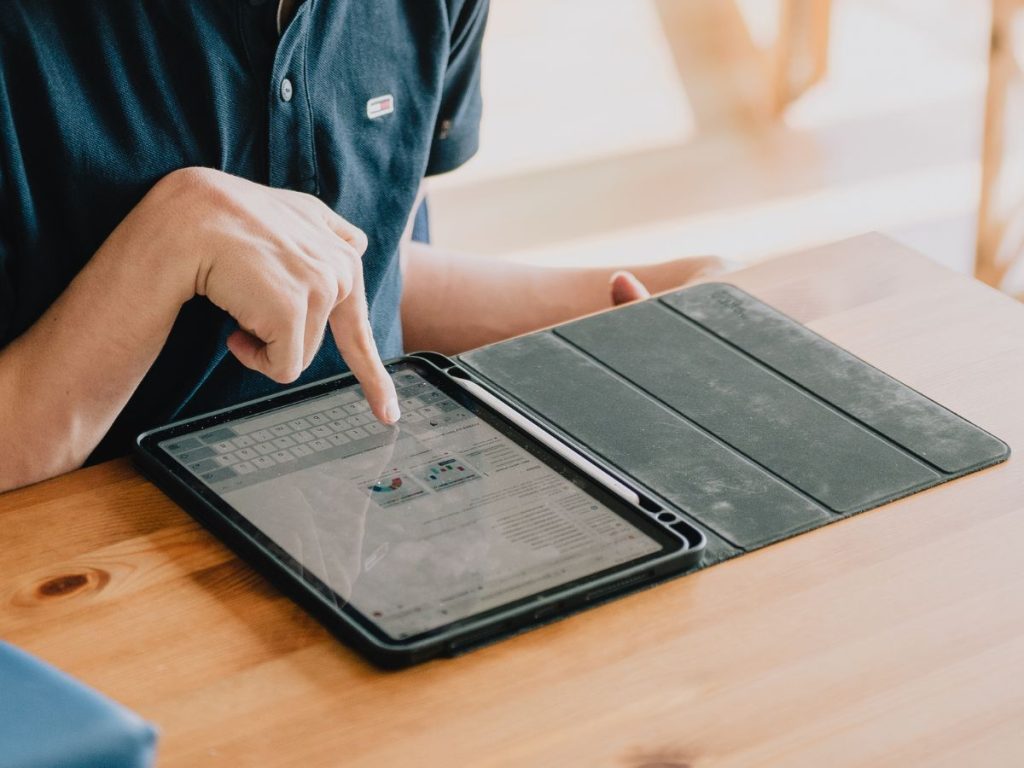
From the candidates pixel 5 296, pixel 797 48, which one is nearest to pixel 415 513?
pixel 5 296

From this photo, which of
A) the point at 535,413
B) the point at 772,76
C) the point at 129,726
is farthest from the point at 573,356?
the point at 772,76

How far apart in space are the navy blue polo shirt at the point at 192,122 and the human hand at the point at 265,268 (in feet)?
0.30

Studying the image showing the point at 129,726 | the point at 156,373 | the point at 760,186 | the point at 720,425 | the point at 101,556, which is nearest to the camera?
the point at 129,726

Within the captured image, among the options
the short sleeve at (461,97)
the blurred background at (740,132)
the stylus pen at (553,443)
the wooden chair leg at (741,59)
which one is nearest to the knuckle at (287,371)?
the stylus pen at (553,443)

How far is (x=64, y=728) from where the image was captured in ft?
1.89

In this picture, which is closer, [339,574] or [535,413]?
[339,574]

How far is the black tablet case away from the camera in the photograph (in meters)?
0.83

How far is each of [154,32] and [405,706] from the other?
52 cm

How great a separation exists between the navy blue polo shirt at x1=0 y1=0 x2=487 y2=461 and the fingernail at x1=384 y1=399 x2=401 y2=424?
229mm

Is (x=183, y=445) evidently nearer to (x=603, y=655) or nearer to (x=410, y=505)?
(x=410, y=505)

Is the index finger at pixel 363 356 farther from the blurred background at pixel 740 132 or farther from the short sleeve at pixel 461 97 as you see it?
the blurred background at pixel 740 132

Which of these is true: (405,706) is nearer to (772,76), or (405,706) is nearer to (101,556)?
(101,556)

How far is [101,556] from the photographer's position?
0.79 m

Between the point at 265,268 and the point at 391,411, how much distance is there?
0.11 metres
